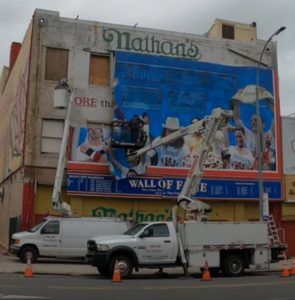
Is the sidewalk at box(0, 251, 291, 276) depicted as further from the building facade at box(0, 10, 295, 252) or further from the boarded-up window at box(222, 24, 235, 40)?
the boarded-up window at box(222, 24, 235, 40)

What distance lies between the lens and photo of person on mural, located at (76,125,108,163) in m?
29.2

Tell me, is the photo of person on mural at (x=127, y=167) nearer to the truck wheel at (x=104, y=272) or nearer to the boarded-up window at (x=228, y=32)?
the truck wheel at (x=104, y=272)

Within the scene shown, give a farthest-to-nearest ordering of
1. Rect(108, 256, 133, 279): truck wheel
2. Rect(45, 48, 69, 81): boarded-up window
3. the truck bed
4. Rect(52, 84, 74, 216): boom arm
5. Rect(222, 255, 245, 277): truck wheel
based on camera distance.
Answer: Rect(45, 48, 69, 81): boarded-up window < Rect(52, 84, 74, 216): boom arm < Rect(222, 255, 245, 277): truck wheel < the truck bed < Rect(108, 256, 133, 279): truck wheel

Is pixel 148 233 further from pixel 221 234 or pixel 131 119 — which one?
pixel 131 119

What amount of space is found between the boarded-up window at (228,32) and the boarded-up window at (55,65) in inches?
448

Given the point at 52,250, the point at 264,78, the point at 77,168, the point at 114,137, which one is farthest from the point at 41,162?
the point at 264,78

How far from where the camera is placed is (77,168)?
29.0 metres

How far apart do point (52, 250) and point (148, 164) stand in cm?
766

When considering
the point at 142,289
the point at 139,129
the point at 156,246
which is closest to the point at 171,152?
the point at 139,129

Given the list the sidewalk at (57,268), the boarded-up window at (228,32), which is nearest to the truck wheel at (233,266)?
the sidewalk at (57,268)

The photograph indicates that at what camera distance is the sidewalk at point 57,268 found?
2123cm

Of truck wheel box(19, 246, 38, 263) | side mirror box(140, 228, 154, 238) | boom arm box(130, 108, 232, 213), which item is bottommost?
truck wheel box(19, 246, 38, 263)

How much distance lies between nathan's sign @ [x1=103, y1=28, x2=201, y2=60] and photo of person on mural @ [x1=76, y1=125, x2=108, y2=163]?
4.91 meters

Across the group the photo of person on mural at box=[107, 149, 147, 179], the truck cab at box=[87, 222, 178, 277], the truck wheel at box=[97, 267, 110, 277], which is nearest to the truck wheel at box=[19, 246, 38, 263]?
the truck cab at box=[87, 222, 178, 277]
